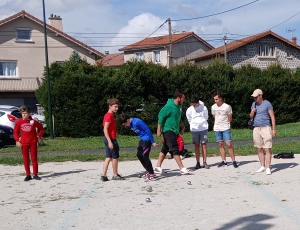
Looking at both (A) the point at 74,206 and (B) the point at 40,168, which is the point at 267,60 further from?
(A) the point at 74,206

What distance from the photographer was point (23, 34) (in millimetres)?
42906

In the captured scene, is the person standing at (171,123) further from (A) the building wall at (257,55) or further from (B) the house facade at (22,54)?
(A) the building wall at (257,55)

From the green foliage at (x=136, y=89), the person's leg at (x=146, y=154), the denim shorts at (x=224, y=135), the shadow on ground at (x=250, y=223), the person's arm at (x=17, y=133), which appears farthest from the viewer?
the green foliage at (x=136, y=89)

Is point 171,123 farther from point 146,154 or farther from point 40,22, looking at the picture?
point 40,22

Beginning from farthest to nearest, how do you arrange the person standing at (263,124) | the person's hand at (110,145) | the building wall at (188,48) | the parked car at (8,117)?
the building wall at (188,48) < the parked car at (8,117) < the person standing at (263,124) < the person's hand at (110,145)

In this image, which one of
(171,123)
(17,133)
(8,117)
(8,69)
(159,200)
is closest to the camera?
(159,200)

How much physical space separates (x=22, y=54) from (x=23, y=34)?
1.73m

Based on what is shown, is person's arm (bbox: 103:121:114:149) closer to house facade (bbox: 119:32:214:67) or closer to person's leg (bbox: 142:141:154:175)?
person's leg (bbox: 142:141:154:175)

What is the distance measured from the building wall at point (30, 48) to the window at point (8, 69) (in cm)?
38

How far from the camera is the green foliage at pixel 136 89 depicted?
2308 centimetres

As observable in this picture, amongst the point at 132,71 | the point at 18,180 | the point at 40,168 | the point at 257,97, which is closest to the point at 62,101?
the point at 132,71

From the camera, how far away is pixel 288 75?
93.5 ft

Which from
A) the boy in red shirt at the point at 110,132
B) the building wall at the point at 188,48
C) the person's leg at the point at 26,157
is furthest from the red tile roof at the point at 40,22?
the boy in red shirt at the point at 110,132

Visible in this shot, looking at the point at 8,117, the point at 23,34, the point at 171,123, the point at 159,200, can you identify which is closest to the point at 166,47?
the point at 23,34
